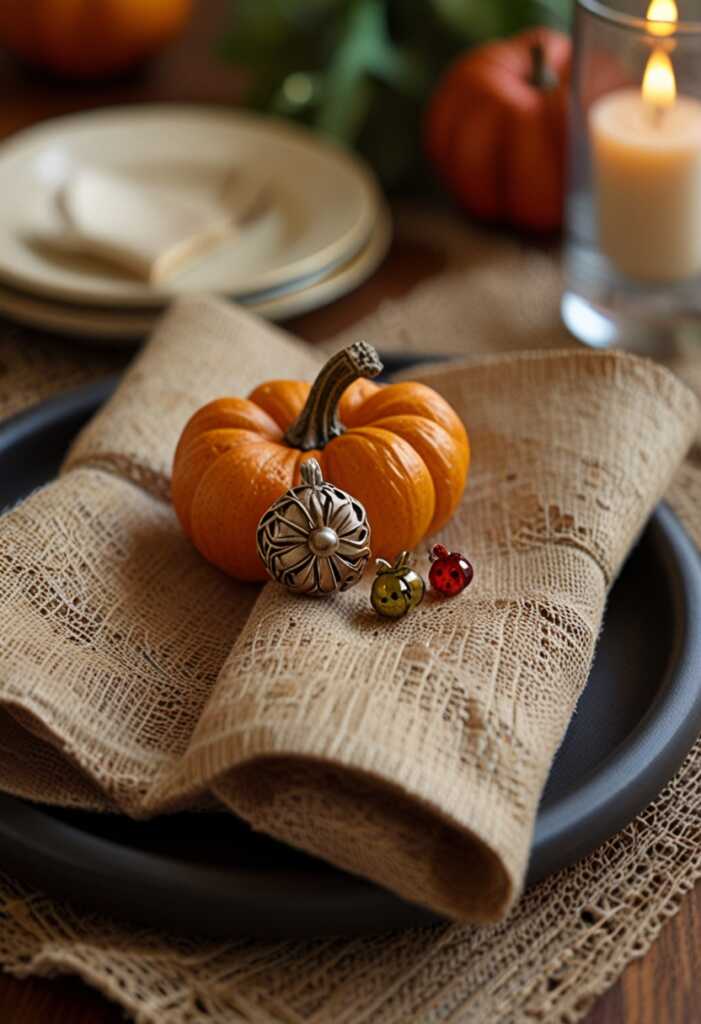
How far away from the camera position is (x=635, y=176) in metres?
1.08

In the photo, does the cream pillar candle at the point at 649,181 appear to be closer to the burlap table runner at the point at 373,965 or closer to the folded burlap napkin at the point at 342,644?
the folded burlap napkin at the point at 342,644

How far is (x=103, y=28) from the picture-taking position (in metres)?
1.61

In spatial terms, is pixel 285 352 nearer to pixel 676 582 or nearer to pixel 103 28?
pixel 676 582

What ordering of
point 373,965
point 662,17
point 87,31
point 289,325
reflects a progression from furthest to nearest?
point 87,31
point 289,325
point 662,17
point 373,965

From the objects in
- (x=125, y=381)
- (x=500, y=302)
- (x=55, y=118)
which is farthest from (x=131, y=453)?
(x=55, y=118)

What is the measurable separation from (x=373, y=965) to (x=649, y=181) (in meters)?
0.74

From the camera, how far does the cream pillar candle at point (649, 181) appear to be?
1.07 meters

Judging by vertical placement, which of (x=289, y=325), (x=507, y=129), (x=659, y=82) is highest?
(x=659, y=82)

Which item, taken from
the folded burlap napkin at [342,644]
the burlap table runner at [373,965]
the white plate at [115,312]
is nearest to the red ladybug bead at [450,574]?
the folded burlap napkin at [342,644]

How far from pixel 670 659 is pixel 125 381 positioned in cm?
43

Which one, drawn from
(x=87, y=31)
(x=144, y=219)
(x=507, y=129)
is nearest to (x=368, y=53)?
(x=507, y=129)

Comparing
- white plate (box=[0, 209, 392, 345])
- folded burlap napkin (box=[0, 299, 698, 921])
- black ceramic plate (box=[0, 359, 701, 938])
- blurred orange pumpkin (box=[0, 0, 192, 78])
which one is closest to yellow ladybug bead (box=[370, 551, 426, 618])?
folded burlap napkin (box=[0, 299, 698, 921])

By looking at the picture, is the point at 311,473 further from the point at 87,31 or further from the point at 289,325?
the point at 87,31

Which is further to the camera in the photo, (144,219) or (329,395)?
(144,219)
